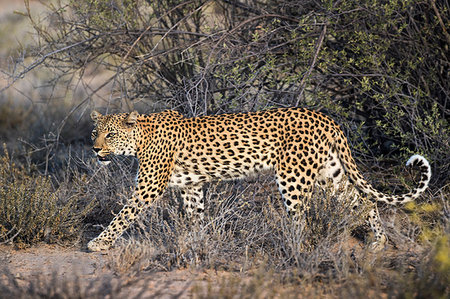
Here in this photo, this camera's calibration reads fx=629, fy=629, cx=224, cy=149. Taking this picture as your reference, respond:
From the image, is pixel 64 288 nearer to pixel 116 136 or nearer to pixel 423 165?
pixel 116 136

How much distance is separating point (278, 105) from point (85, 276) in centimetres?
338

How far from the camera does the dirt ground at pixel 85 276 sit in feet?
16.4

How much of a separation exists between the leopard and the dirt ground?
410mm

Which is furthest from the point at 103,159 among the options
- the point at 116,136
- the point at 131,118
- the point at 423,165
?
→ the point at 423,165

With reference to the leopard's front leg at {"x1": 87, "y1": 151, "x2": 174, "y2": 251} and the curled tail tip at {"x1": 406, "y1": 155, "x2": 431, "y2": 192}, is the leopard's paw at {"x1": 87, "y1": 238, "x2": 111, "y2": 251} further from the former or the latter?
the curled tail tip at {"x1": 406, "y1": 155, "x2": 431, "y2": 192}

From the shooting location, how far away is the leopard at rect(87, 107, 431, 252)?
6188mm

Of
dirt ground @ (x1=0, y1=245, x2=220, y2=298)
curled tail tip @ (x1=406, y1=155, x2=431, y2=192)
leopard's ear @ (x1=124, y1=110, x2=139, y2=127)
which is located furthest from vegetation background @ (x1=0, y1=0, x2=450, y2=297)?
leopard's ear @ (x1=124, y1=110, x2=139, y2=127)

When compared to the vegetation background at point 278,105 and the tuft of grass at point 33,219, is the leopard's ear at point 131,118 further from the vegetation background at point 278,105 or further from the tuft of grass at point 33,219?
the tuft of grass at point 33,219

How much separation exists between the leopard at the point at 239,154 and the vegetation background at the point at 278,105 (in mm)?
231

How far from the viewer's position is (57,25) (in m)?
8.77

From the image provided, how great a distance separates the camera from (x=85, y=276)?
5.55 meters

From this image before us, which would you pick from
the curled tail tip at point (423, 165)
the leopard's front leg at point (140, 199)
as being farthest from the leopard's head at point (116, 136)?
the curled tail tip at point (423, 165)

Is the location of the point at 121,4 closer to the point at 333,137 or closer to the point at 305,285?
the point at 333,137

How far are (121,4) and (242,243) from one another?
13.1 ft
